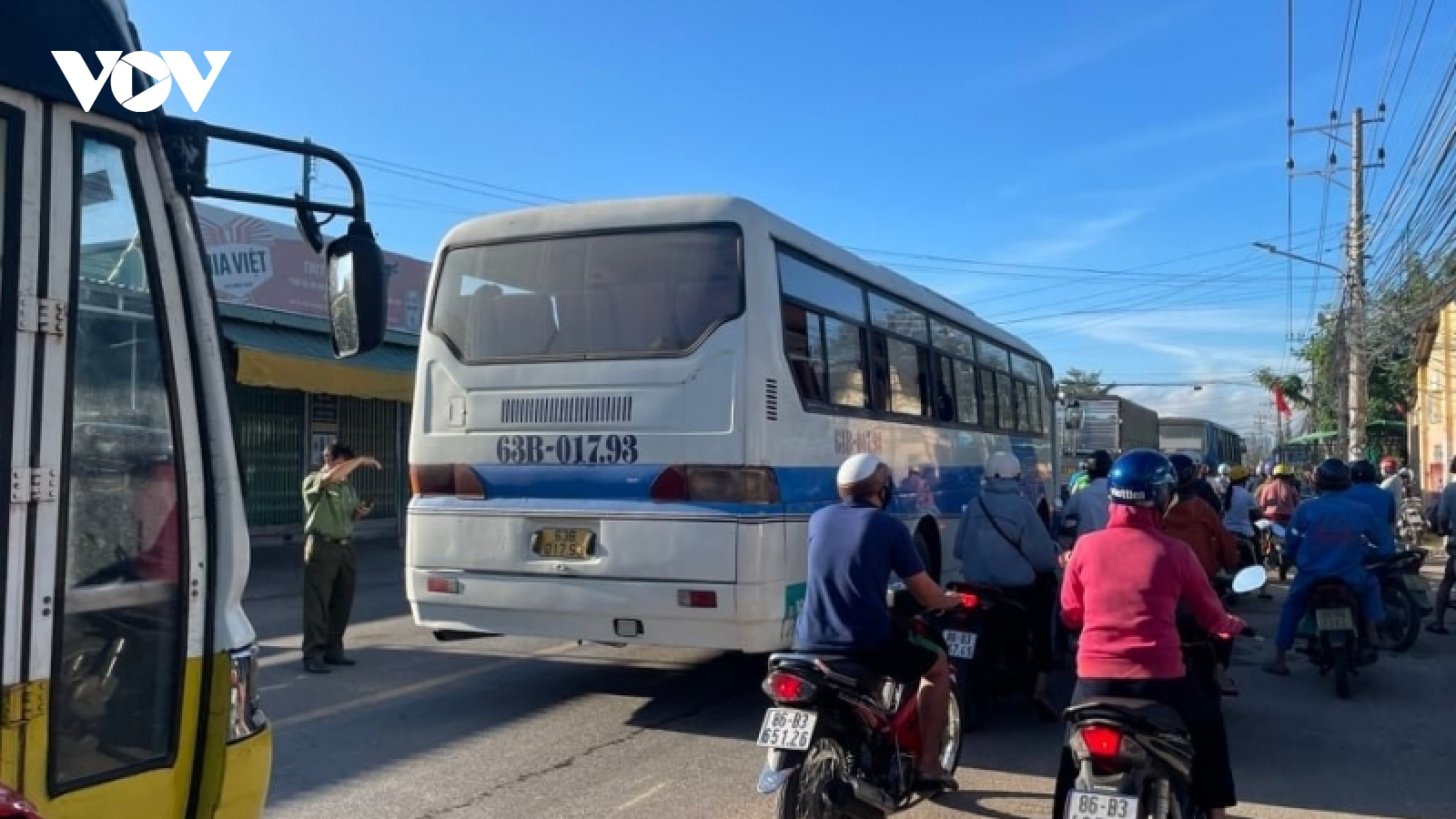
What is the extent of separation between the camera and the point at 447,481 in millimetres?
7277

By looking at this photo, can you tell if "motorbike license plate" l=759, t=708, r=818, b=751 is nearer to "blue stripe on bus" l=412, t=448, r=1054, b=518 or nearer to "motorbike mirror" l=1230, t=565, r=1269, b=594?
"motorbike mirror" l=1230, t=565, r=1269, b=594

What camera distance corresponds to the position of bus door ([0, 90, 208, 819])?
8.39 ft

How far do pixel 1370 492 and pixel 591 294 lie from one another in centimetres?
708

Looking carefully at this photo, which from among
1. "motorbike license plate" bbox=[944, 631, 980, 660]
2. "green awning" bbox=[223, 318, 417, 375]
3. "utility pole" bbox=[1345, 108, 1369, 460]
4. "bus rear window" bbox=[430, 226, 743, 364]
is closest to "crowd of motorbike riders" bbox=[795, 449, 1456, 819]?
"motorbike license plate" bbox=[944, 631, 980, 660]

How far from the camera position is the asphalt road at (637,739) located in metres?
5.54

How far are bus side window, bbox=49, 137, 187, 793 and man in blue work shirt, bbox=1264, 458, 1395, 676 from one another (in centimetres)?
763

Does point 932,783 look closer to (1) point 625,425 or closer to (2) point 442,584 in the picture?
(1) point 625,425

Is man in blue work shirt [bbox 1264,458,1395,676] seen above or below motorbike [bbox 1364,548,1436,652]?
above

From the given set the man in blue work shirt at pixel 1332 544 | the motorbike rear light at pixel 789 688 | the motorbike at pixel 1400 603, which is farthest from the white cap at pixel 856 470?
the motorbike at pixel 1400 603

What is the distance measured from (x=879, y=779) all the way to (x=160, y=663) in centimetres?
295

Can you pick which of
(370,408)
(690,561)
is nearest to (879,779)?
(690,561)

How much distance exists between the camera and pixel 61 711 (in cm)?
262

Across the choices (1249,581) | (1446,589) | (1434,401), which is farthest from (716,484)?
(1434,401)

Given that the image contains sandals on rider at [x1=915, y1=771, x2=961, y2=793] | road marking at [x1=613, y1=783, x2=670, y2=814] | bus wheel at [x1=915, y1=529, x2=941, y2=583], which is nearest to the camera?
sandals on rider at [x1=915, y1=771, x2=961, y2=793]
